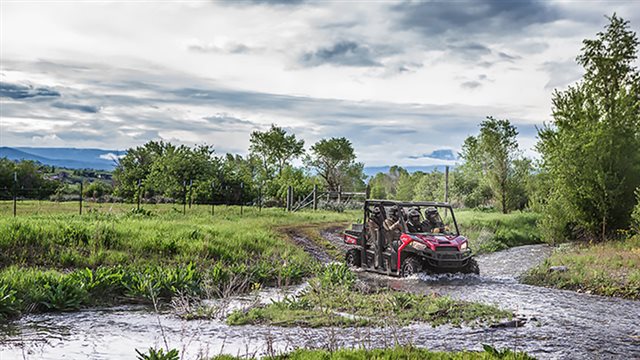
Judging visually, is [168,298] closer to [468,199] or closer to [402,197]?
[468,199]

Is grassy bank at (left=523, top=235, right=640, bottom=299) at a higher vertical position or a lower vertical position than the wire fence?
lower

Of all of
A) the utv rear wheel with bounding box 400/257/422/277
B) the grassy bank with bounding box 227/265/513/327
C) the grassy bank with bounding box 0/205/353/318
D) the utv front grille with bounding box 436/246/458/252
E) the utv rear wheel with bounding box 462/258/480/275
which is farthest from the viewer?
the utv rear wheel with bounding box 462/258/480/275

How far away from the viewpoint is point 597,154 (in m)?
24.5

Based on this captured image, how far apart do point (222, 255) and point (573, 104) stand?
704 inches

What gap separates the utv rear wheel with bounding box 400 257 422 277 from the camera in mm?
16609

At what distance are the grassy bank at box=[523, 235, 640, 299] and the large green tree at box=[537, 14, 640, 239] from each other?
2682 mm

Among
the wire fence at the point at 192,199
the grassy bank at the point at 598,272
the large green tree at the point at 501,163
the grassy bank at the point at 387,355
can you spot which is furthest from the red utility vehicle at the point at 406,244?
the large green tree at the point at 501,163

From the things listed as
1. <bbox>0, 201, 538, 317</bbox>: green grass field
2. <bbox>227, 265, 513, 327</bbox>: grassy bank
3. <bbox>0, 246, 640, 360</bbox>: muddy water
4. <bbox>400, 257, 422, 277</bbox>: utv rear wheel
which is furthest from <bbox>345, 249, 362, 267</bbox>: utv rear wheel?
<bbox>227, 265, 513, 327</bbox>: grassy bank

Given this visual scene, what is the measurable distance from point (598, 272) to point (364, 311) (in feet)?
28.9

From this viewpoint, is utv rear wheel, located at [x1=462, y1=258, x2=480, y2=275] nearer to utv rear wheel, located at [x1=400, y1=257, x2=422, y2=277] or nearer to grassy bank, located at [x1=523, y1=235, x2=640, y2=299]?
utv rear wheel, located at [x1=400, y1=257, x2=422, y2=277]

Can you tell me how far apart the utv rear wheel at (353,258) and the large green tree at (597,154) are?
10.9 metres

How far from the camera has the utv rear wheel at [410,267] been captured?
16609mm

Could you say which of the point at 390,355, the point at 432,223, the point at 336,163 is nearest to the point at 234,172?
the point at 336,163

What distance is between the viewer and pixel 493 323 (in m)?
11.2
